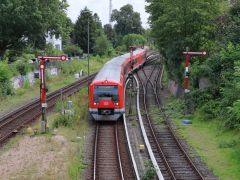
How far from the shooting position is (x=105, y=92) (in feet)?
65.6

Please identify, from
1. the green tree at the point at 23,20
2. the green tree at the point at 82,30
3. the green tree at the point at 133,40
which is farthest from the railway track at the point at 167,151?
the green tree at the point at 133,40

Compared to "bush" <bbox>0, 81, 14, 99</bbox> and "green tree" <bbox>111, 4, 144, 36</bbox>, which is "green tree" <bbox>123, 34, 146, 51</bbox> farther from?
"bush" <bbox>0, 81, 14, 99</bbox>

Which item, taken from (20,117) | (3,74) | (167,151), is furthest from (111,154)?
(3,74)

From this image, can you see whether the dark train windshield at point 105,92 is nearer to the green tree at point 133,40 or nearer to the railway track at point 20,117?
the railway track at point 20,117

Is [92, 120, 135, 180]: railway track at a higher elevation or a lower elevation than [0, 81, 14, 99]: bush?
lower

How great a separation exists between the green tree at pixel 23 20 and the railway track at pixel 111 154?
17.8 meters

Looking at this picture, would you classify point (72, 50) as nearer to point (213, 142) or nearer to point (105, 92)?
point (105, 92)

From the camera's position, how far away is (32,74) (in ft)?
121

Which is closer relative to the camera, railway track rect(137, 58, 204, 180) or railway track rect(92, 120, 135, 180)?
railway track rect(92, 120, 135, 180)

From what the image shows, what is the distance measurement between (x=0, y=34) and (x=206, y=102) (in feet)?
74.3

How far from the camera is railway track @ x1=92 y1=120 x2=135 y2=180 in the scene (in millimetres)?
12954

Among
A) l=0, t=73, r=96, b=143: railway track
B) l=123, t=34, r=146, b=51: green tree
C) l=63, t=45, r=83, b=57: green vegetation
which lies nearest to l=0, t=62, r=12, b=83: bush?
l=0, t=73, r=96, b=143: railway track

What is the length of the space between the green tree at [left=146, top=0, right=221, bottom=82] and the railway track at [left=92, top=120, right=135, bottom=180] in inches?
379

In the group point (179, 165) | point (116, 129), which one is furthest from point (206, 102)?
point (179, 165)
